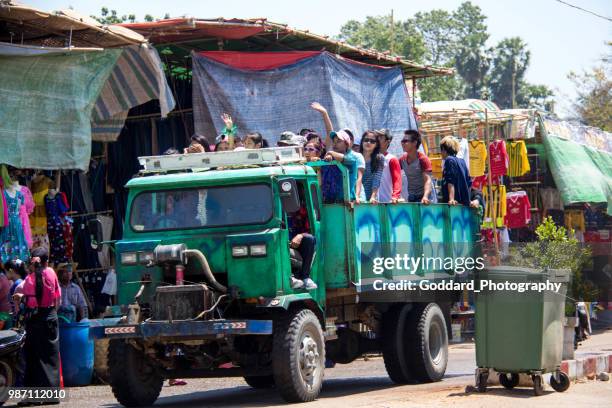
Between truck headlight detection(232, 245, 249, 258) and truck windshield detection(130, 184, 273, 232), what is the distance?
317 millimetres

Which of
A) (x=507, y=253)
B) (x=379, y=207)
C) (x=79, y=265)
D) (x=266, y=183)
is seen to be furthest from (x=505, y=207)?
(x=266, y=183)

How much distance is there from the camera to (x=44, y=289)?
43.6 feet

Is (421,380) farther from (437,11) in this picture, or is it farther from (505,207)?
(437,11)

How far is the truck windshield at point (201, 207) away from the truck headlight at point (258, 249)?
1.02 ft

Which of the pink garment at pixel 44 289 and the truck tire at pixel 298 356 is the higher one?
the pink garment at pixel 44 289

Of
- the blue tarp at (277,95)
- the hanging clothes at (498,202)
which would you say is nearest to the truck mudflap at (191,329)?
the blue tarp at (277,95)

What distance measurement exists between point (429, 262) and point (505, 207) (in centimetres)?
1134

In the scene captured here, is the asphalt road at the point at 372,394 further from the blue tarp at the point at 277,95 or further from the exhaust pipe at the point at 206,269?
the blue tarp at the point at 277,95

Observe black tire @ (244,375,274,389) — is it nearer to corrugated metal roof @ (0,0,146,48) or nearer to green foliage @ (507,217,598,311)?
corrugated metal roof @ (0,0,146,48)

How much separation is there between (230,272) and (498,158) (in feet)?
46.0

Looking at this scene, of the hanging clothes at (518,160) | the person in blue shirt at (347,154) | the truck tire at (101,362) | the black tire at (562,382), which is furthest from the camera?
the hanging clothes at (518,160)

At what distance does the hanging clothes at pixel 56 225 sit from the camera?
1597 cm

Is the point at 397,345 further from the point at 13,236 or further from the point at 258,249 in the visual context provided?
the point at 13,236

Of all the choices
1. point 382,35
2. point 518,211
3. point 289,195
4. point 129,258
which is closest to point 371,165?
point 289,195
